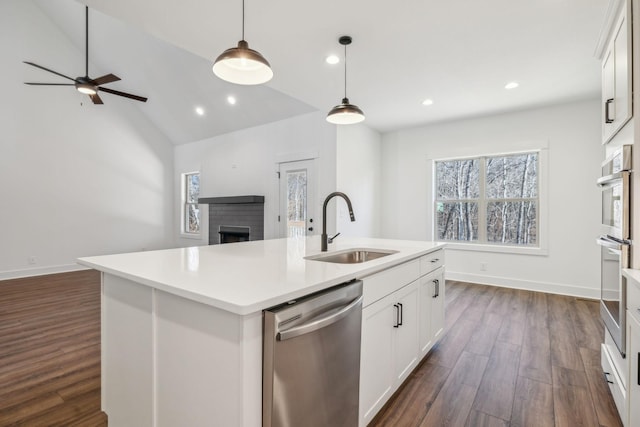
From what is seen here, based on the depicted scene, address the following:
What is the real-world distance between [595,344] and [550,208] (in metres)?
2.25

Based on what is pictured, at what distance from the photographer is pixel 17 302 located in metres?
3.83

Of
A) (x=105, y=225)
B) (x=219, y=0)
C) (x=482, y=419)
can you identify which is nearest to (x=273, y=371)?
(x=482, y=419)

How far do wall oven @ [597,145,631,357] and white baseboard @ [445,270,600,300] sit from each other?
2.57m

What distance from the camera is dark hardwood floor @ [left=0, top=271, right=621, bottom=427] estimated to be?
1.78 metres

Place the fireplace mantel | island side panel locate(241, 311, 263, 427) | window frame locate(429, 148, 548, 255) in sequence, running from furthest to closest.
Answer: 1. the fireplace mantel
2. window frame locate(429, 148, 548, 255)
3. island side panel locate(241, 311, 263, 427)

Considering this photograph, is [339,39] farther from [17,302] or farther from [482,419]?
[17,302]

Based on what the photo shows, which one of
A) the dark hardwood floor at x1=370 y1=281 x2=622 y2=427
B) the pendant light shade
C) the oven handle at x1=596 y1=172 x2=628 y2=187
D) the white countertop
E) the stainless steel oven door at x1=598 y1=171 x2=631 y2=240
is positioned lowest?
the dark hardwood floor at x1=370 y1=281 x2=622 y2=427

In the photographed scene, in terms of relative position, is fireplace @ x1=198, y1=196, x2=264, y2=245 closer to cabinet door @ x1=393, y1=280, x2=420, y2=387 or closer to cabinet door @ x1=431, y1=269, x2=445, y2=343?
cabinet door @ x1=431, y1=269, x2=445, y2=343

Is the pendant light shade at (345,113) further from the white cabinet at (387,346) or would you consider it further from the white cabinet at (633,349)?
the white cabinet at (633,349)

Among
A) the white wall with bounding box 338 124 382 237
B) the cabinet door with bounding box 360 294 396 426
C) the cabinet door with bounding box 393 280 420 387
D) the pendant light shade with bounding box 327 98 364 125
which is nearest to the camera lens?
the cabinet door with bounding box 360 294 396 426

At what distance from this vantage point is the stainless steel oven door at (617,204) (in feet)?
5.39

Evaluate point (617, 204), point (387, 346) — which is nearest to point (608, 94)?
point (617, 204)

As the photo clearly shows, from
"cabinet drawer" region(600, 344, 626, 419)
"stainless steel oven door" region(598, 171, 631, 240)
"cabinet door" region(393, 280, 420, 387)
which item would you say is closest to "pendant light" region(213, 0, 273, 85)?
"cabinet door" region(393, 280, 420, 387)

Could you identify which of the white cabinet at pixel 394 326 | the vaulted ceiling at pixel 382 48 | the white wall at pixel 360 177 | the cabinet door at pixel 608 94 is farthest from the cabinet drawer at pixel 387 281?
the white wall at pixel 360 177
